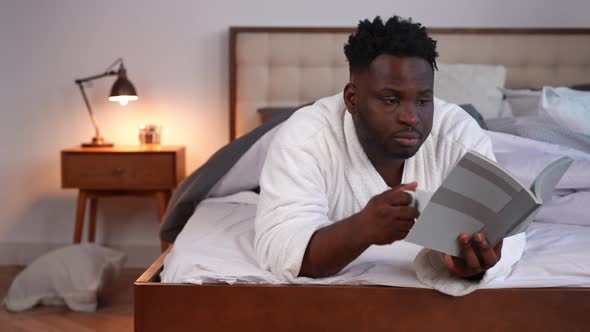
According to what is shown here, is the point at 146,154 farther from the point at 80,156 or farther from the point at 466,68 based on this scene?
the point at 466,68

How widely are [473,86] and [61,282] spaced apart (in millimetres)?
1721

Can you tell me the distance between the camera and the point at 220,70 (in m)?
3.37

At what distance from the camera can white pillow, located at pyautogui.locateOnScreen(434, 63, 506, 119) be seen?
2.66 meters

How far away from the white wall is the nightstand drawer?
36 centimetres

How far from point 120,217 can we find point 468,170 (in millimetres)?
2673

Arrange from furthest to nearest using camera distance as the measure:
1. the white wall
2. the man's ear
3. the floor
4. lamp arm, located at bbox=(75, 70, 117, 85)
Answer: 1. the white wall
2. lamp arm, located at bbox=(75, 70, 117, 85)
3. the floor
4. the man's ear

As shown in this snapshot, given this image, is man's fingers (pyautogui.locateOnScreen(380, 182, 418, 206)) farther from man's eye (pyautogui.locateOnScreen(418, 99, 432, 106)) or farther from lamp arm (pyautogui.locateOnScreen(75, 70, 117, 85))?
lamp arm (pyautogui.locateOnScreen(75, 70, 117, 85))

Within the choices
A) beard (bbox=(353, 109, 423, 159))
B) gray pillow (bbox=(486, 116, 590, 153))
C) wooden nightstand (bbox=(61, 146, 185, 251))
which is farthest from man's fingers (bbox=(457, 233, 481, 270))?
wooden nightstand (bbox=(61, 146, 185, 251))

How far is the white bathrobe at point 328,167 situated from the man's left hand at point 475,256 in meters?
0.23

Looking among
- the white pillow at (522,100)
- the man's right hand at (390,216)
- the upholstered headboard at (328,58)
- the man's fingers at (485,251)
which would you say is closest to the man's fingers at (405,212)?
the man's right hand at (390,216)

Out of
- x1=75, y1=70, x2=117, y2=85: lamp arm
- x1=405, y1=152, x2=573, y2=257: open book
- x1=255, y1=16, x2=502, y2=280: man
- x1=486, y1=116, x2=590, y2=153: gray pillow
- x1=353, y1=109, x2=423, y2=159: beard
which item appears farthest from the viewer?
x1=75, y1=70, x2=117, y2=85: lamp arm

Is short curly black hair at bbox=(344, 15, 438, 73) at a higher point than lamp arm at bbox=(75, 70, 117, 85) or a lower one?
higher

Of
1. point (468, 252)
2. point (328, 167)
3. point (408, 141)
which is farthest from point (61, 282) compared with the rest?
point (468, 252)

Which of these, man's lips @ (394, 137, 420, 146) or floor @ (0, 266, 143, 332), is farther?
floor @ (0, 266, 143, 332)
